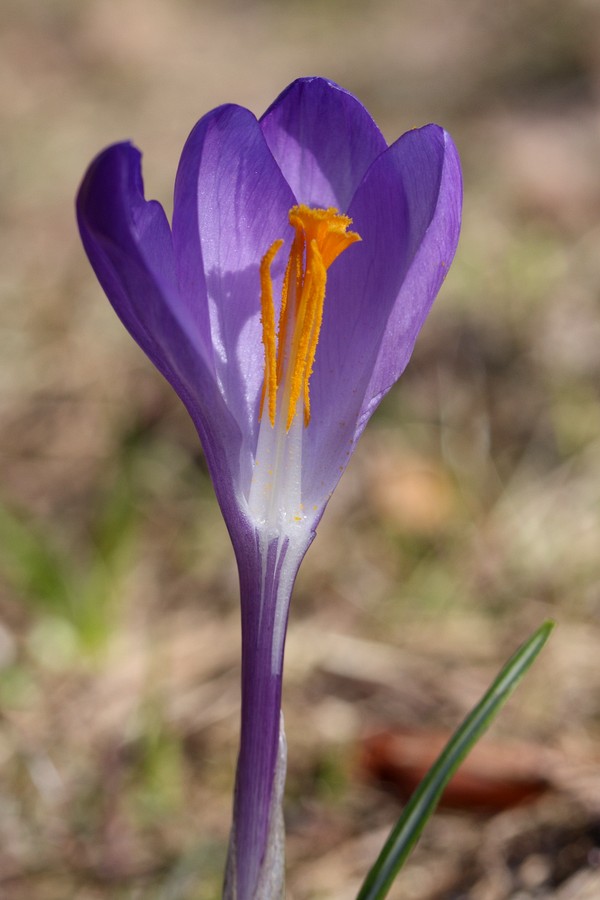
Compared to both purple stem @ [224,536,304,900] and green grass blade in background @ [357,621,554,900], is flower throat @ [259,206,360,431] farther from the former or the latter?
green grass blade in background @ [357,621,554,900]

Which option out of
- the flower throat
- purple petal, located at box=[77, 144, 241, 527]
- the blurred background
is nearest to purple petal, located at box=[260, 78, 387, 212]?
the flower throat

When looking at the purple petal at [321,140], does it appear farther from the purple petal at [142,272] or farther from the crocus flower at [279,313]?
the purple petal at [142,272]

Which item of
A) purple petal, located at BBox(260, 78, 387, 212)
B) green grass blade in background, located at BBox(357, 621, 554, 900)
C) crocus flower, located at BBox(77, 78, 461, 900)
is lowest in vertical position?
green grass blade in background, located at BBox(357, 621, 554, 900)

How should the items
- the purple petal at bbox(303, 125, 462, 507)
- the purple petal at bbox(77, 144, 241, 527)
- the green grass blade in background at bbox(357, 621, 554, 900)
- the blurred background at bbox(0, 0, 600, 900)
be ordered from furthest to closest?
the blurred background at bbox(0, 0, 600, 900) < the green grass blade in background at bbox(357, 621, 554, 900) < the purple petal at bbox(303, 125, 462, 507) < the purple petal at bbox(77, 144, 241, 527)

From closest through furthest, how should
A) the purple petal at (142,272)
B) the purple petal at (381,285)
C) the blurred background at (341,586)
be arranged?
the purple petal at (142,272) → the purple petal at (381,285) → the blurred background at (341,586)

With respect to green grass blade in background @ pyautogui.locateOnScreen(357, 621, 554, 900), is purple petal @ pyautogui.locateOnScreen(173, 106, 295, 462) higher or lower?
higher

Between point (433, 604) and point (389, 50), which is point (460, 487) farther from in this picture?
point (389, 50)

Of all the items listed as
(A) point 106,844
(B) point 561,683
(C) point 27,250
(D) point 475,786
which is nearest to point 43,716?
(A) point 106,844

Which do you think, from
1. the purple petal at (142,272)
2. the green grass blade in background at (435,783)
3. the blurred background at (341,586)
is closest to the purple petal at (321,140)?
the purple petal at (142,272)
